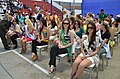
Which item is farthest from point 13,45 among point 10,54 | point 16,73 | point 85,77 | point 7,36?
point 85,77

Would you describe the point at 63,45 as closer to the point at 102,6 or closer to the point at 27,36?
the point at 27,36

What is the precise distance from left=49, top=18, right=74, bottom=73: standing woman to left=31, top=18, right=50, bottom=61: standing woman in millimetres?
969

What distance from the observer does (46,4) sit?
2830cm

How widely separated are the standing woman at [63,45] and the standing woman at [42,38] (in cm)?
97

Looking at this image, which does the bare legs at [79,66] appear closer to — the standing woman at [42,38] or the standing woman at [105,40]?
the standing woman at [105,40]

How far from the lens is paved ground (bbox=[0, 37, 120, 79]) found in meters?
5.52

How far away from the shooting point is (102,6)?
11781 millimetres

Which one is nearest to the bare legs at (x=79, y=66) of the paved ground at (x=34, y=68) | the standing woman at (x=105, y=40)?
the paved ground at (x=34, y=68)

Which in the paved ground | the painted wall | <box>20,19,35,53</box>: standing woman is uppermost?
the painted wall

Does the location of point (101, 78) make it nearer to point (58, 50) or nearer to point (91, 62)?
point (91, 62)

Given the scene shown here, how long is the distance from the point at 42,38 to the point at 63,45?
1230mm

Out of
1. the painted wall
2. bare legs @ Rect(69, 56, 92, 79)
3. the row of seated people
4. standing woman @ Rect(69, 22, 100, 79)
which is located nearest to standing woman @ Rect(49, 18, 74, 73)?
the row of seated people

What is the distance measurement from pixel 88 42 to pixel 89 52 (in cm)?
30

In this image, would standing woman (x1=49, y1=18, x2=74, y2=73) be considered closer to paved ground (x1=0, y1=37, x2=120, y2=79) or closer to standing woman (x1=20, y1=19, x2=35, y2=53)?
paved ground (x1=0, y1=37, x2=120, y2=79)
